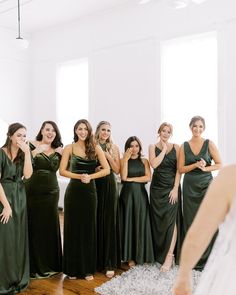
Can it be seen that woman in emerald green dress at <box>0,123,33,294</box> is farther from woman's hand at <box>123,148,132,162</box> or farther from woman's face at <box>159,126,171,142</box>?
woman's face at <box>159,126,171,142</box>

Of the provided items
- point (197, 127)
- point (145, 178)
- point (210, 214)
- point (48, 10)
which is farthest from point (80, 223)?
point (48, 10)

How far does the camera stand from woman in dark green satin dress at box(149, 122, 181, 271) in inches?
152

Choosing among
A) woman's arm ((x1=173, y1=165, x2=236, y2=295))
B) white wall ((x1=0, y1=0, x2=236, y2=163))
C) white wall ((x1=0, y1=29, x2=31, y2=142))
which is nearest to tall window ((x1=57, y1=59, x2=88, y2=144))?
white wall ((x1=0, y1=0, x2=236, y2=163))

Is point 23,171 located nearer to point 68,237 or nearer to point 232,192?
point 68,237

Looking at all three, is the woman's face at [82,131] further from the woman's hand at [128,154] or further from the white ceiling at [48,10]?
the white ceiling at [48,10]

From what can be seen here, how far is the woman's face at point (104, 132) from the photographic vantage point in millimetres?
3895

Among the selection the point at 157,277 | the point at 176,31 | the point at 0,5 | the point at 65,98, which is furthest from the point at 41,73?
the point at 157,277

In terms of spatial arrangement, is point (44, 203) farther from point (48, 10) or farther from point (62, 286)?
point (48, 10)

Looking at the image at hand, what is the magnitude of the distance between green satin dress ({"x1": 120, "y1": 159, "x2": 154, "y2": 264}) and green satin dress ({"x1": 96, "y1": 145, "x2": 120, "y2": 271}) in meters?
0.15

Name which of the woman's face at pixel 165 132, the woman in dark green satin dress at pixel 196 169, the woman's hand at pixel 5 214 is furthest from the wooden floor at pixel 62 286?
the woman's face at pixel 165 132

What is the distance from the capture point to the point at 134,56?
5.58 m

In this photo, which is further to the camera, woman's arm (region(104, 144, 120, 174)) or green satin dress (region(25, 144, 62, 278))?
woman's arm (region(104, 144, 120, 174))

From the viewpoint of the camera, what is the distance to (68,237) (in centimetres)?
360

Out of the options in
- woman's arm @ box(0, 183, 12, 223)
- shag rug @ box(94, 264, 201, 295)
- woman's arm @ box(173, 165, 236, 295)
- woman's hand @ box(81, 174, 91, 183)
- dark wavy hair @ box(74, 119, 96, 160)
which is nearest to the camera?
woman's arm @ box(173, 165, 236, 295)
